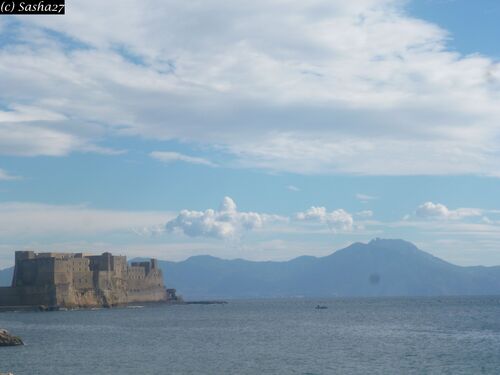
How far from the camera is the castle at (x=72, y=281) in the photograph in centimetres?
12888

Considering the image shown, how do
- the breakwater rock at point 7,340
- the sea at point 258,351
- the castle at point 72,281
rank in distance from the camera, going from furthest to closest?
the castle at point 72,281 → the breakwater rock at point 7,340 → the sea at point 258,351

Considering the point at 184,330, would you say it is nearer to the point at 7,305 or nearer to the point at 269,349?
the point at 269,349

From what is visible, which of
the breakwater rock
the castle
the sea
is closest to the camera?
the sea

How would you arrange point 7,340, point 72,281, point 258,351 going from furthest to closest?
1. point 72,281
2. point 7,340
3. point 258,351

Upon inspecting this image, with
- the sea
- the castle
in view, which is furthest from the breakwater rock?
the castle

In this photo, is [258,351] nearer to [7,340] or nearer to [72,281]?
[7,340]

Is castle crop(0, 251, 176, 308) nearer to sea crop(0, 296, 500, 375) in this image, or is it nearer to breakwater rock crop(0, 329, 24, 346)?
sea crop(0, 296, 500, 375)

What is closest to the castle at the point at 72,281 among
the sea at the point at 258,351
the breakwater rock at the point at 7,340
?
the sea at the point at 258,351

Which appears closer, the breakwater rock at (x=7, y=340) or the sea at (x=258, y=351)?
the sea at (x=258, y=351)

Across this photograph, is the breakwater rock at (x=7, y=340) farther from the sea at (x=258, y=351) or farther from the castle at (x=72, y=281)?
the castle at (x=72, y=281)

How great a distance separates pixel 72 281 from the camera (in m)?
134

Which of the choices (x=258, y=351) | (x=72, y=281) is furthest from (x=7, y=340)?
(x=72, y=281)

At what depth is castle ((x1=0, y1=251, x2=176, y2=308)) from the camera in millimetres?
128875

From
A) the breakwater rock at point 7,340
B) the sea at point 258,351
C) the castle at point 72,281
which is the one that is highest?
the castle at point 72,281
